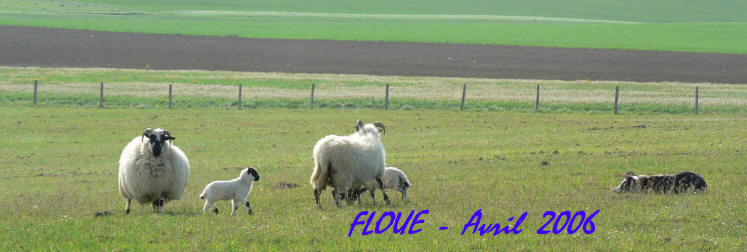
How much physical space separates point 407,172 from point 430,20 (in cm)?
10059

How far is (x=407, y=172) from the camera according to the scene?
65.4 feet

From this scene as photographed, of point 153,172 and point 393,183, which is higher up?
point 153,172

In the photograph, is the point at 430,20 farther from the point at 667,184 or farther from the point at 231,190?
the point at 231,190

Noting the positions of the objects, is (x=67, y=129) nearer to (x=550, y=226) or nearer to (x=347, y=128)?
(x=347, y=128)

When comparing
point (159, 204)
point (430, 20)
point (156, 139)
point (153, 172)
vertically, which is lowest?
point (159, 204)

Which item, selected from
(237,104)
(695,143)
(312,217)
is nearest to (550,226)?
(312,217)

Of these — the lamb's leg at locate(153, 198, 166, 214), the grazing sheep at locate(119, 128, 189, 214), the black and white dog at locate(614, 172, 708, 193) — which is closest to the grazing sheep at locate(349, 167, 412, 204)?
the grazing sheep at locate(119, 128, 189, 214)

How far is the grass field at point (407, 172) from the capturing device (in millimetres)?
10539

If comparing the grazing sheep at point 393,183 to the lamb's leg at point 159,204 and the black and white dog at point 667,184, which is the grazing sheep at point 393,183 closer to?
the lamb's leg at point 159,204

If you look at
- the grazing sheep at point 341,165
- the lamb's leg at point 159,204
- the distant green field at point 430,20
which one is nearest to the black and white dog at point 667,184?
the grazing sheep at point 341,165

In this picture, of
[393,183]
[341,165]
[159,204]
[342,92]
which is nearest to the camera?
[341,165]

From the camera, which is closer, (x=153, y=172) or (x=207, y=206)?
(x=207, y=206)

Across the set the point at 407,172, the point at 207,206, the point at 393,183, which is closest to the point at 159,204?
the point at 207,206

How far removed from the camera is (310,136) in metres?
30.5
